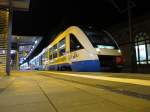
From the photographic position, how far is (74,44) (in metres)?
11.0

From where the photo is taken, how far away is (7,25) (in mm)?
11703

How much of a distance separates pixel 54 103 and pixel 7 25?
999 cm

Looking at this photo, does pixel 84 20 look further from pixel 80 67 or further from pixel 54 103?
pixel 54 103

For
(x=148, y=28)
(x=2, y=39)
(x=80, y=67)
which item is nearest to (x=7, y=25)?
(x=2, y=39)

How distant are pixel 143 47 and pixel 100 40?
8.27m

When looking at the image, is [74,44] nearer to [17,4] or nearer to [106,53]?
[106,53]

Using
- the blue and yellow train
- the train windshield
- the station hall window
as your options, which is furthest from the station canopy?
the station hall window

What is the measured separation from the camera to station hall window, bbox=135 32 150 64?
17.0 m

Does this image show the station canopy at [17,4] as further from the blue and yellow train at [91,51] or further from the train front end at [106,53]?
the train front end at [106,53]

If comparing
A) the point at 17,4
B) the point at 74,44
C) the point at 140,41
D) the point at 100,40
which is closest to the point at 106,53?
the point at 100,40

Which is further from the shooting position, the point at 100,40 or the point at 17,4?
the point at 17,4

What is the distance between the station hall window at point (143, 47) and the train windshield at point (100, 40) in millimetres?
6476

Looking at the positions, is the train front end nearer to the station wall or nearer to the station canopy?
the station canopy

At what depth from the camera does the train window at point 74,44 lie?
34.2ft
